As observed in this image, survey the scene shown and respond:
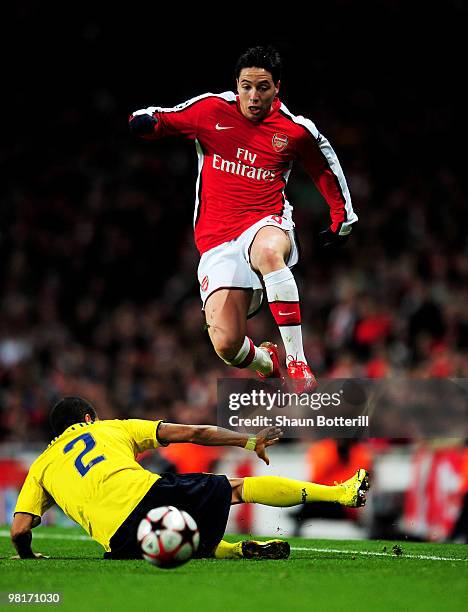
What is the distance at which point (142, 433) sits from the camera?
24.8 feet

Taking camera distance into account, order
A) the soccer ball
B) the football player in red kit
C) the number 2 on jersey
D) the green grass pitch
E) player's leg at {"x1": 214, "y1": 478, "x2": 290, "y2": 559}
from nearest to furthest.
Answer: the green grass pitch, the soccer ball, the number 2 on jersey, player's leg at {"x1": 214, "y1": 478, "x2": 290, "y2": 559}, the football player in red kit

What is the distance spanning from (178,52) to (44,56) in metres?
2.36

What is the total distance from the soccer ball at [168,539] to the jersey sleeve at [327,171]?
261 centimetres

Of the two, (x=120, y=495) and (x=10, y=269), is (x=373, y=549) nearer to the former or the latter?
(x=120, y=495)

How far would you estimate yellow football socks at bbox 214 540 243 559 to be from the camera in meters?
7.48

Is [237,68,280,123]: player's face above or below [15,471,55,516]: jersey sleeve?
above

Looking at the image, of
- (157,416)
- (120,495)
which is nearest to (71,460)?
(120,495)

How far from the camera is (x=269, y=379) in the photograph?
28.7ft

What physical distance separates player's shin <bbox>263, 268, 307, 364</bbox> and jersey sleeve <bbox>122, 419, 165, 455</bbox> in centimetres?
106

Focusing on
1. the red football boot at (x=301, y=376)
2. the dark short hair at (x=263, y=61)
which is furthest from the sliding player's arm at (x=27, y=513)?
the dark short hair at (x=263, y=61)

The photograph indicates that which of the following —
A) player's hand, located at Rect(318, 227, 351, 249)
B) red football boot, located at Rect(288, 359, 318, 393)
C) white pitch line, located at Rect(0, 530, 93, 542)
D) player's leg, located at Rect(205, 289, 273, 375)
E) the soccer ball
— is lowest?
white pitch line, located at Rect(0, 530, 93, 542)
